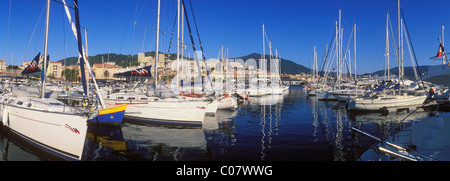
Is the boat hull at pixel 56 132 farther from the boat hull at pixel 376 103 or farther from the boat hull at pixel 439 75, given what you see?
the boat hull at pixel 376 103

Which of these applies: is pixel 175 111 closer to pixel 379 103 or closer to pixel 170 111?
pixel 170 111

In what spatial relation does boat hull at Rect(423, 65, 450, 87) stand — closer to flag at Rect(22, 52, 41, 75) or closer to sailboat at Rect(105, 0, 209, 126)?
sailboat at Rect(105, 0, 209, 126)

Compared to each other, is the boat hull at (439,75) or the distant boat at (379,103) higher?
the boat hull at (439,75)

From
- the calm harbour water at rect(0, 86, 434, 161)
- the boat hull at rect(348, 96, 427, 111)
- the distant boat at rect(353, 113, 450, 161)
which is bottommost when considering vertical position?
the calm harbour water at rect(0, 86, 434, 161)

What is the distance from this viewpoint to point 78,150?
24.7 feet

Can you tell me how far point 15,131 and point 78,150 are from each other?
5.30 metres

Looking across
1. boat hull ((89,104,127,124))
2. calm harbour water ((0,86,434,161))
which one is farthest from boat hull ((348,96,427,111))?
boat hull ((89,104,127,124))

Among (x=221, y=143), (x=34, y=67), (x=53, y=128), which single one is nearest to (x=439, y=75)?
(x=221, y=143)

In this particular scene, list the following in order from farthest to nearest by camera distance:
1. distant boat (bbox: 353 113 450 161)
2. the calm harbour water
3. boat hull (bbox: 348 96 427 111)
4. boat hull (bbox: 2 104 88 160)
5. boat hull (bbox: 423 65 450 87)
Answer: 1. boat hull (bbox: 348 96 427 111)
2. the calm harbour water
3. boat hull (bbox: 2 104 88 160)
4. boat hull (bbox: 423 65 450 87)
5. distant boat (bbox: 353 113 450 161)

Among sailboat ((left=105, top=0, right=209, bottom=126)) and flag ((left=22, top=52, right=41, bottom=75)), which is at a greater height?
flag ((left=22, top=52, right=41, bottom=75))

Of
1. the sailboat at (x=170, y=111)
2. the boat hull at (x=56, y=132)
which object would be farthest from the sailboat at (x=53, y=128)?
the sailboat at (x=170, y=111)

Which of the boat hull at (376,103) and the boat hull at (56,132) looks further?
the boat hull at (376,103)
